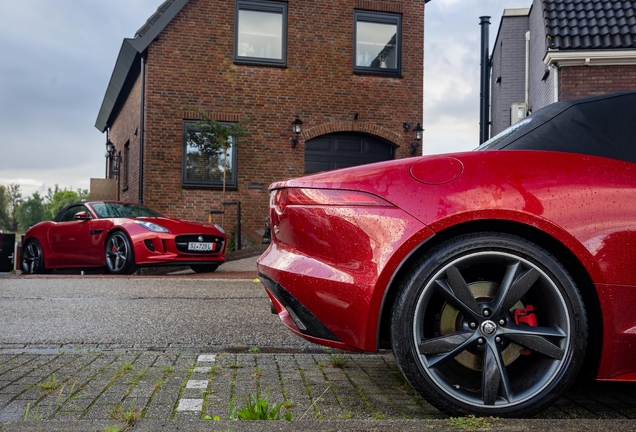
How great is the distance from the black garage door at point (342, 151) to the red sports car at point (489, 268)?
14762mm

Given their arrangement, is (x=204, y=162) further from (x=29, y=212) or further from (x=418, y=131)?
(x=29, y=212)

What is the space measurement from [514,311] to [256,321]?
2.95 meters

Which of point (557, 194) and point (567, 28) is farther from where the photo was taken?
point (567, 28)

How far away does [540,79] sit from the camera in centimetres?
1647

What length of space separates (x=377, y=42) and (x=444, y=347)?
53.5 ft

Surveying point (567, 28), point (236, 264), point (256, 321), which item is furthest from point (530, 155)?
point (567, 28)

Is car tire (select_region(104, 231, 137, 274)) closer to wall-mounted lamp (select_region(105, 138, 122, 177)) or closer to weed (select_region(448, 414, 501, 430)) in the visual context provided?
weed (select_region(448, 414, 501, 430))

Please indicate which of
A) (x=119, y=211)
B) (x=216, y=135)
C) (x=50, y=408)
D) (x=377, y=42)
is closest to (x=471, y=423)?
(x=50, y=408)

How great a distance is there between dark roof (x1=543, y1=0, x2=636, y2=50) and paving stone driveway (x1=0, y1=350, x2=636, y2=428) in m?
11.0

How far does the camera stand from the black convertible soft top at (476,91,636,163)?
3.00 metres

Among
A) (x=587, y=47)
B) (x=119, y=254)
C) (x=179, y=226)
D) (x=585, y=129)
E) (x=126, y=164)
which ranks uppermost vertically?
(x=587, y=47)

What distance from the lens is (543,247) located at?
2.90m

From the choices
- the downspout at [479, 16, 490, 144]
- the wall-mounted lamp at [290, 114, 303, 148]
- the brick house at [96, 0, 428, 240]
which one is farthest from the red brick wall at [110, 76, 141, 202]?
the downspout at [479, 16, 490, 144]

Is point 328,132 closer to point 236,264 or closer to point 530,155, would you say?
point 236,264
